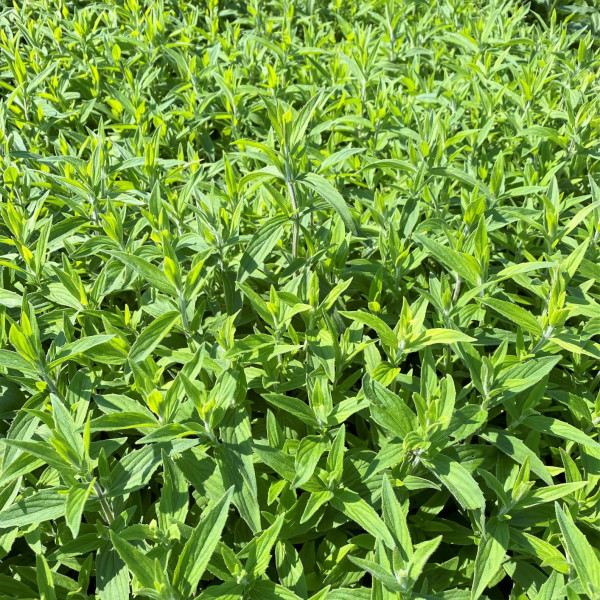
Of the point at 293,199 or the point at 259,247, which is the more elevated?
the point at 293,199

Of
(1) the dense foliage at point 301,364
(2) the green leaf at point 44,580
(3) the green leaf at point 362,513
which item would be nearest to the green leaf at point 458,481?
(1) the dense foliage at point 301,364

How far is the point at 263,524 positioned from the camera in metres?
1.87

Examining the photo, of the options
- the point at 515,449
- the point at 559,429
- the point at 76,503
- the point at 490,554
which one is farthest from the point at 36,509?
the point at 559,429

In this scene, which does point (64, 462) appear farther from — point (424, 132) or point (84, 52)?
point (84, 52)

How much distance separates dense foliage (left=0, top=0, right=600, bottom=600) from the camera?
66.7 inches

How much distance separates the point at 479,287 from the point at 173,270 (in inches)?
41.6

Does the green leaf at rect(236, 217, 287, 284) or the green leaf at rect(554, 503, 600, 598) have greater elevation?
the green leaf at rect(236, 217, 287, 284)

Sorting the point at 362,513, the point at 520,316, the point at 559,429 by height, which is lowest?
the point at 362,513

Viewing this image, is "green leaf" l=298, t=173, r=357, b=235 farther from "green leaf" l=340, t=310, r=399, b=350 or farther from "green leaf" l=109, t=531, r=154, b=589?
"green leaf" l=109, t=531, r=154, b=589

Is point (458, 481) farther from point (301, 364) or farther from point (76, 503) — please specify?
point (76, 503)

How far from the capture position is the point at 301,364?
2.15 m

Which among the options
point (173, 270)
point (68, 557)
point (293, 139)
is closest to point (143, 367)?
point (173, 270)

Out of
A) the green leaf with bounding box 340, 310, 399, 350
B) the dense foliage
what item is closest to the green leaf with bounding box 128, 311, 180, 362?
the dense foliage

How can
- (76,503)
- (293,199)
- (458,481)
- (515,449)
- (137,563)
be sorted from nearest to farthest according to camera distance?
(137,563) → (76,503) → (458,481) → (515,449) → (293,199)
